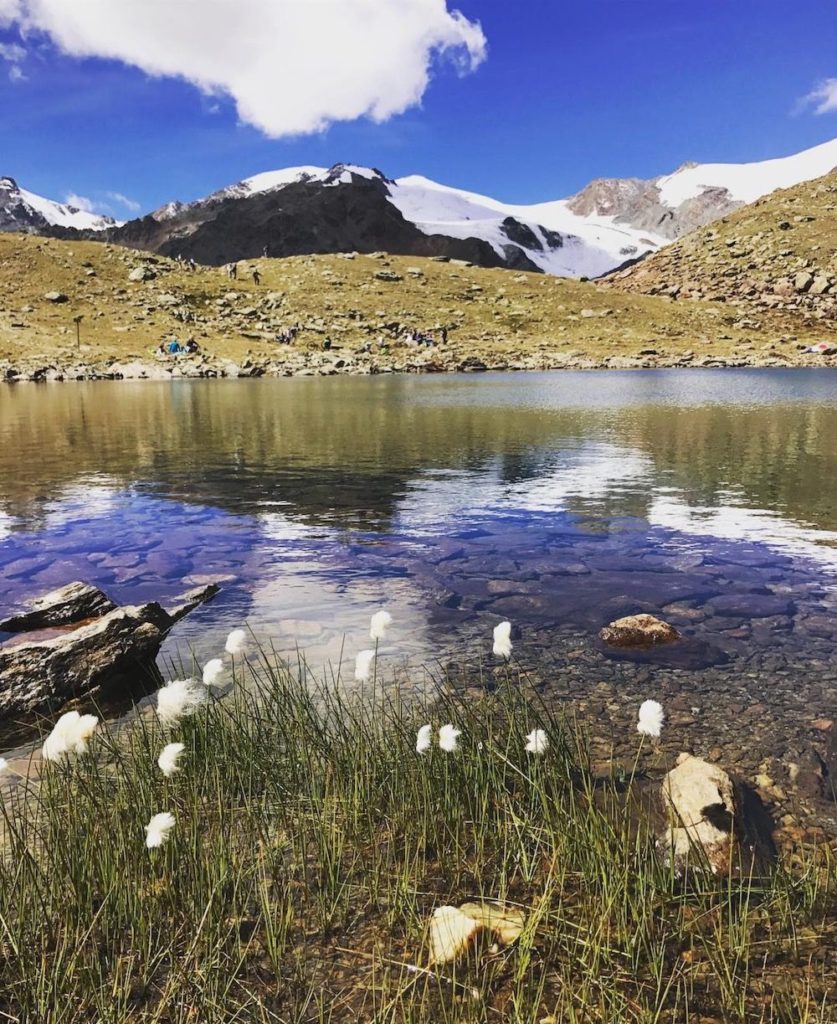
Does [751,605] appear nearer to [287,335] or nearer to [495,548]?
[495,548]

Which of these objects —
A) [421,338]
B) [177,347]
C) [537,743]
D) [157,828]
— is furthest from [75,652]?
[421,338]

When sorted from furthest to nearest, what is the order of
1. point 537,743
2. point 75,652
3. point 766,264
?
point 766,264
point 75,652
point 537,743

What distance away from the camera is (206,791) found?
554cm

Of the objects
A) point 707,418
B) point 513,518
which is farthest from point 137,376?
point 513,518

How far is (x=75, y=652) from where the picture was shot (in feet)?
27.5

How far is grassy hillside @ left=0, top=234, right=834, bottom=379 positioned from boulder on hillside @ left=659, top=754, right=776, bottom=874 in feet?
279

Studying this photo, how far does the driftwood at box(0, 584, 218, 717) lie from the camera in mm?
7867

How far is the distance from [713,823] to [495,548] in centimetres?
990

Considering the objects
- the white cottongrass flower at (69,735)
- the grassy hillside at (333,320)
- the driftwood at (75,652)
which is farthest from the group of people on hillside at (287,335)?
the white cottongrass flower at (69,735)

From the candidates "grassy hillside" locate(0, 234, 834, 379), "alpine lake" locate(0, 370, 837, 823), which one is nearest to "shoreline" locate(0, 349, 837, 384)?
"grassy hillside" locate(0, 234, 834, 379)

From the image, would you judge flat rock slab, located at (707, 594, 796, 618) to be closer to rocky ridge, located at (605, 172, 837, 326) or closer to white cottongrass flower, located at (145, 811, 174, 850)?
white cottongrass flower, located at (145, 811, 174, 850)

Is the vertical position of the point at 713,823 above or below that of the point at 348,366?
below

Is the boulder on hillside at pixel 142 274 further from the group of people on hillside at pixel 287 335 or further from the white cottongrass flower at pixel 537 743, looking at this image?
the white cottongrass flower at pixel 537 743

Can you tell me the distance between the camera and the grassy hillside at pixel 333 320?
90.9m
